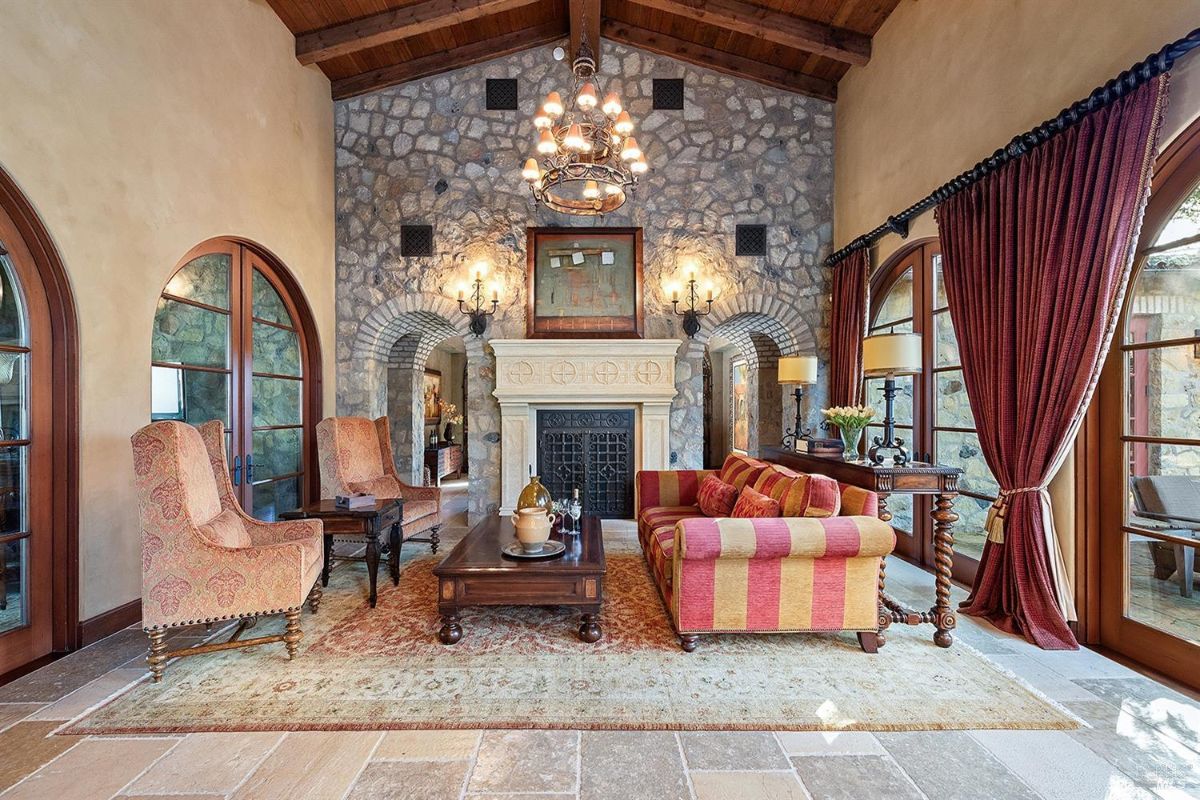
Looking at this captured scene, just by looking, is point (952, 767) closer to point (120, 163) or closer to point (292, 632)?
point (292, 632)

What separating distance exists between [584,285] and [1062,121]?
379 centimetres

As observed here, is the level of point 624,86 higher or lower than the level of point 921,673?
higher

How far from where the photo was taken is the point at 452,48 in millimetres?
5414

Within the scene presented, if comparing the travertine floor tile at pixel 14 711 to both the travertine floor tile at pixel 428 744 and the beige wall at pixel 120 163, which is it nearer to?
the beige wall at pixel 120 163

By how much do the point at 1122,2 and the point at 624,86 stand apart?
4.05 m

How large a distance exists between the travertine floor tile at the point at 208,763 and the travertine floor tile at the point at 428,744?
43 centimetres

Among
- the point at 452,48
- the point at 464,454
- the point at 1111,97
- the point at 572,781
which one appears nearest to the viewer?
the point at 572,781

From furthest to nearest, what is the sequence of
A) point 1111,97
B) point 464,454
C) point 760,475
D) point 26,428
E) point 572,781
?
point 464,454
point 760,475
point 26,428
point 1111,97
point 572,781

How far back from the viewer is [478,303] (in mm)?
5469

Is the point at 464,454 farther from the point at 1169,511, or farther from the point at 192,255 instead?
the point at 1169,511

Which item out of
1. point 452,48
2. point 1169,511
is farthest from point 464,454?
point 1169,511

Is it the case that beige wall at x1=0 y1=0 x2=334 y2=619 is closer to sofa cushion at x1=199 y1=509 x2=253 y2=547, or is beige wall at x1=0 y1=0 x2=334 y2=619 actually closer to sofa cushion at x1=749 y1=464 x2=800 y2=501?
sofa cushion at x1=199 y1=509 x2=253 y2=547

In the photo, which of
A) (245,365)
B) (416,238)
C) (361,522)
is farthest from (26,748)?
(416,238)

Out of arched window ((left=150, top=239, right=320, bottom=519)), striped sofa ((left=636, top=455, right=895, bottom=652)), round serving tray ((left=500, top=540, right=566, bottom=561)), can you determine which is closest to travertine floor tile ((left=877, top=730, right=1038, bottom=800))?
striped sofa ((left=636, top=455, right=895, bottom=652))
